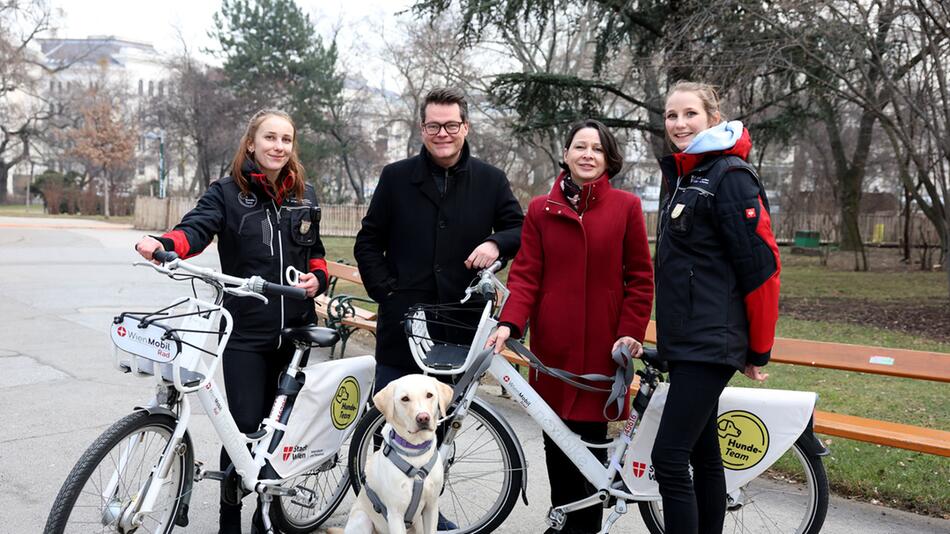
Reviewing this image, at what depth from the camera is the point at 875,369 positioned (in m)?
4.85

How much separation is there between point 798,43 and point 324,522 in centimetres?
929

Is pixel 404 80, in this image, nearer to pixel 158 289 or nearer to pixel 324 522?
pixel 158 289

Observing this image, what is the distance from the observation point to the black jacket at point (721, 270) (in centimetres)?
292

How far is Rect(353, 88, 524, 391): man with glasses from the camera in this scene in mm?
3836

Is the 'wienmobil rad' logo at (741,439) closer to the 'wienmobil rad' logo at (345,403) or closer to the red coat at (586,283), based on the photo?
the red coat at (586,283)

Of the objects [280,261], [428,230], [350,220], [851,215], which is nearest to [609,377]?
[428,230]

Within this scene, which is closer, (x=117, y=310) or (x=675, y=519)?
(x=675, y=519)

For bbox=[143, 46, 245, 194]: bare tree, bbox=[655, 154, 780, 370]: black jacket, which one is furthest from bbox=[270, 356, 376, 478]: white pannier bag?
bbox=[143, 46, 245, 194]: bare tree

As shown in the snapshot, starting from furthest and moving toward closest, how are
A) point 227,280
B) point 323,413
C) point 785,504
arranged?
point 785,504 < point 323,413 < point 227,280

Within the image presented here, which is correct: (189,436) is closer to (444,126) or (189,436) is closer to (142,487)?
(142,487)

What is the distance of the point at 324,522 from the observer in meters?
4.09

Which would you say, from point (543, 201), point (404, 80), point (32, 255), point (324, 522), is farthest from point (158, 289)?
point (404, 80)

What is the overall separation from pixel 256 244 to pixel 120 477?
116 centimetres

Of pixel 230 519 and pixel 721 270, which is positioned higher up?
pixel 721 270
